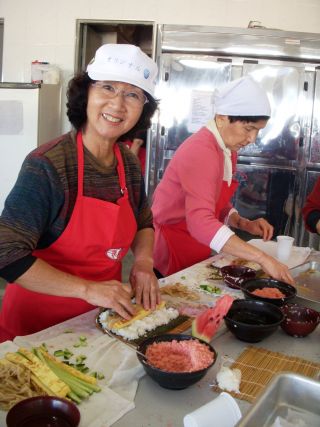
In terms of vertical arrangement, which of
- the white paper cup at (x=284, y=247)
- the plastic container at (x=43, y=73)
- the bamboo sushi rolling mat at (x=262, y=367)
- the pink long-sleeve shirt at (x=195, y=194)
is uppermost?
the plastic container at (x=43, y=73)

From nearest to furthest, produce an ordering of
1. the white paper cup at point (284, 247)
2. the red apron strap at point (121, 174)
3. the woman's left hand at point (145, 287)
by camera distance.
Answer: the woman's left hand at point (145, 287)
the red apron strap at point (121, 174)
the white paper cup at point (284, 247)

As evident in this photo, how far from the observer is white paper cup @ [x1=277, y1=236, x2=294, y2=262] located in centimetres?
236

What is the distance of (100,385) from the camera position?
1194 millimetres

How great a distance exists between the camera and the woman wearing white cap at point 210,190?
6.59 ft

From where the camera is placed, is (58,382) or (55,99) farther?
(55,99)

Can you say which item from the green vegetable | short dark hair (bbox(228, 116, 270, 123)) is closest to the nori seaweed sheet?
the green vegetable

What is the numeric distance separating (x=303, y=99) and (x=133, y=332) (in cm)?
373

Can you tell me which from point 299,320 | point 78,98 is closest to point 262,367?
point 299,320

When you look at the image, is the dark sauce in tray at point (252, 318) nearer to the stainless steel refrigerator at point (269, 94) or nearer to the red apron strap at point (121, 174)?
the red apron strap at point (121, 174)

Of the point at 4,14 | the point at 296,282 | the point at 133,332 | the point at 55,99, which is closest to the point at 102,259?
the point at 133,332

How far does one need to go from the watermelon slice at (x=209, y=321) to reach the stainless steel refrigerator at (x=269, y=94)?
11.0 feet

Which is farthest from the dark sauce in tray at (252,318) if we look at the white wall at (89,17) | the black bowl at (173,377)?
the white wall at (89,17)

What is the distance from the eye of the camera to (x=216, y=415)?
938 millimetres

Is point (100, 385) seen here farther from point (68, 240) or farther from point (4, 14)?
point (4, 14)
